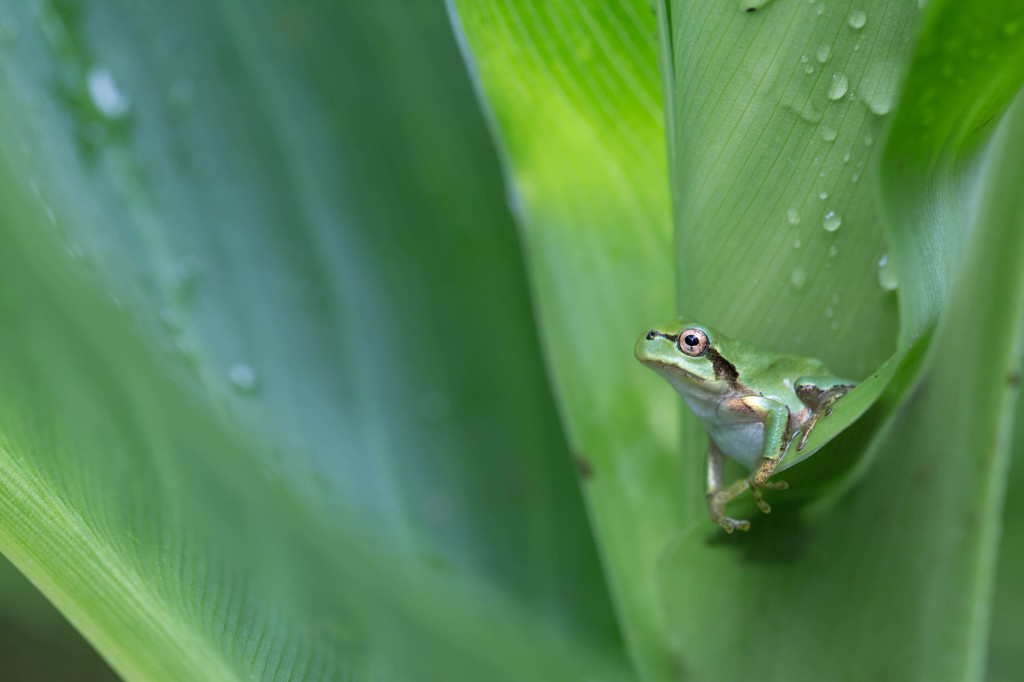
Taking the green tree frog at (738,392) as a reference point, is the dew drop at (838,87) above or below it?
above

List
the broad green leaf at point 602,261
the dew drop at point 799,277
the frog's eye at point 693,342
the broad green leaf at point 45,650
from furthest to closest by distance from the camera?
1. the broad green leaf at point 45,650
2. the broad green leaf at point 602,261
3. the frog's eye at point 693,342
4. the dew drop at point 799,277

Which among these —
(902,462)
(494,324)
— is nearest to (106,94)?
(494,324)

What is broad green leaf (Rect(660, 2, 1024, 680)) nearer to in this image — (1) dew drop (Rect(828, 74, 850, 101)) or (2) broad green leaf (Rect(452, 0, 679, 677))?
(1) dew drop (Rect(828, 74, 850, 101))

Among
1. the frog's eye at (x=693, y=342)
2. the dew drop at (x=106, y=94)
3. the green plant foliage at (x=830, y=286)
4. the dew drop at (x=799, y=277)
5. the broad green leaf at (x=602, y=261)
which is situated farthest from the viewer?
the dew drop at (x=106, y=94)

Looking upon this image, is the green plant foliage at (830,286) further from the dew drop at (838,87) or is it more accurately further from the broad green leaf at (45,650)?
the broad green leaf at (45,650)

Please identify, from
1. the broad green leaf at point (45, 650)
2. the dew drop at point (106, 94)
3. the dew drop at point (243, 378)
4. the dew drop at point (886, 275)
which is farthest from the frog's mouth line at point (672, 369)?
the broad green leaf at point (45, 650)

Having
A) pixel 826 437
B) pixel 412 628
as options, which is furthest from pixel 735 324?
pixel 412 628

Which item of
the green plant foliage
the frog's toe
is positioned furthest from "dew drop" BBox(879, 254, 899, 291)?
the frog's toe

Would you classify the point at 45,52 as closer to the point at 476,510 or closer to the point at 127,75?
the point at 127,75
